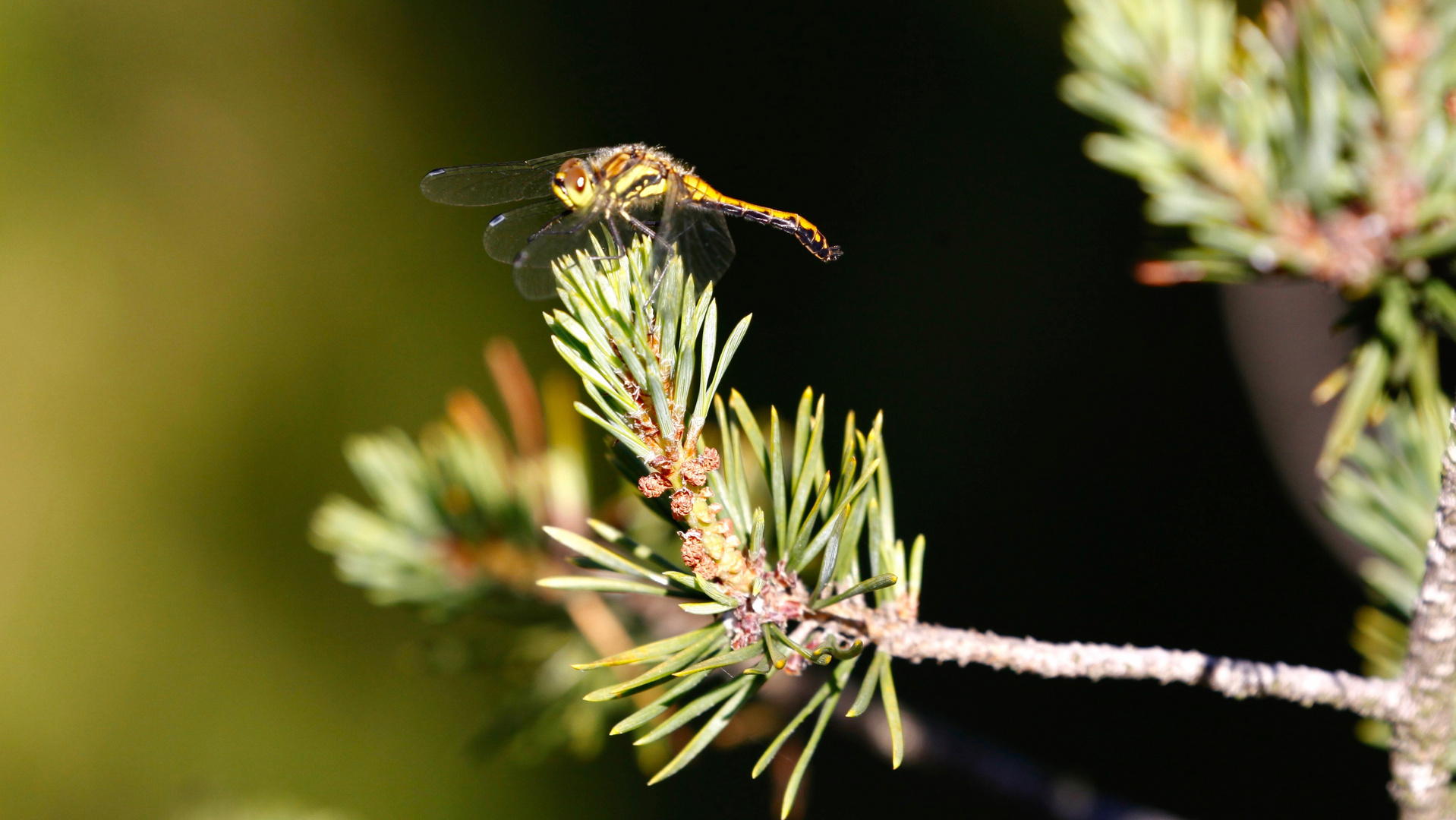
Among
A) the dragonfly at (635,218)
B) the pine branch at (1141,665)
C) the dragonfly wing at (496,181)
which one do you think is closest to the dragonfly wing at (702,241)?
the dragonfly at (635,218)

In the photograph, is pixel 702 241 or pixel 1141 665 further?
pixel 702 241

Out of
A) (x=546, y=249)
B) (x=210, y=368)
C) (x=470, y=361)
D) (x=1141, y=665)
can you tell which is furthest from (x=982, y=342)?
(x=210, y=368)

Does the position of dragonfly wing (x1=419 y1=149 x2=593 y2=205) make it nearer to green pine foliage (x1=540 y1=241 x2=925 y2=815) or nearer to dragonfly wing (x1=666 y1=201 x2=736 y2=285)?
dragonfly wing (x1=666 y1=201 x2=736 y2=285)

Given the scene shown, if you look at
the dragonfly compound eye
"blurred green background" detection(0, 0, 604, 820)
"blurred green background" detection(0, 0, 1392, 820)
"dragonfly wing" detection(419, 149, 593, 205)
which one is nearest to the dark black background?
"blurred green background" detection(0, 0, 1392, 820)

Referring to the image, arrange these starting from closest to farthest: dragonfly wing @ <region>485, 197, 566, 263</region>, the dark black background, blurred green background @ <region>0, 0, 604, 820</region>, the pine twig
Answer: the pine twig < dragonfly wing @ <region>485, 197, 566, 263</region> < the dark black background < blurred green background @ <region>0, 0, 604, 820</region>

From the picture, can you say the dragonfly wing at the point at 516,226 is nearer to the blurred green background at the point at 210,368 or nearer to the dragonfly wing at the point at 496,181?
the dragonfly wing at the point at 496,181

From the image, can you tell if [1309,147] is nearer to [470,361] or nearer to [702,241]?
[702,241]
